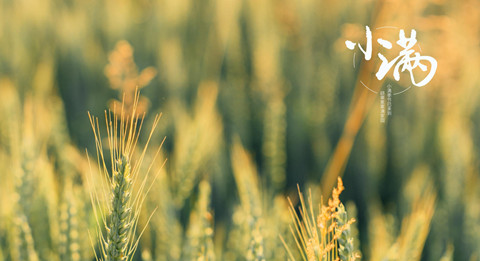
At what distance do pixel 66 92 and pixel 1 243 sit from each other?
0.57 metres

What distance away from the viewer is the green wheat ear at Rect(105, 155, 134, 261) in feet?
1.17

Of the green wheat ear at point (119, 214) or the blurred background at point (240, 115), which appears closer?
the green wheat ear at point (119, 214)

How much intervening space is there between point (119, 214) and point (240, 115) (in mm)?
602

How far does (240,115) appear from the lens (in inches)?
37.1

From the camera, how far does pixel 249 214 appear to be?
17.4 inches

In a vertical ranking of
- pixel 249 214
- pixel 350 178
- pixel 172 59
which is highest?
pixel 172 59

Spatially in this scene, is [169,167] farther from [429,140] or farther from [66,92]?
[429,140]

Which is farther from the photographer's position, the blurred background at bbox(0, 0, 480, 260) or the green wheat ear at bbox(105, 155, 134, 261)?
the blurred background at bbox(0, 0, 480, 260)

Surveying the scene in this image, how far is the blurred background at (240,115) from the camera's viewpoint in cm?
57

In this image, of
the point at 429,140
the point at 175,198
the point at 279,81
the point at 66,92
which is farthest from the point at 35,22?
the point at 429,140

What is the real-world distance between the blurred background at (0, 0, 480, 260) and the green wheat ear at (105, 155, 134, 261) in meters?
0.08

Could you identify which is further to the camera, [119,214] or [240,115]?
[240,115]

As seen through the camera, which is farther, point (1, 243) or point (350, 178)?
point (350, 178)

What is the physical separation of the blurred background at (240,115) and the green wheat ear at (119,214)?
8 cm
